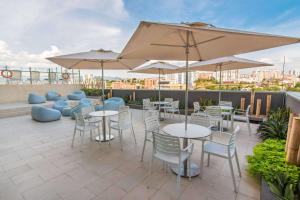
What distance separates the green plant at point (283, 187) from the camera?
5.05 ft

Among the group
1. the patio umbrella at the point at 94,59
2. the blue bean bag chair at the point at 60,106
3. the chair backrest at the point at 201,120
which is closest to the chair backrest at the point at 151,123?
the chair backrest at the point at 201,120

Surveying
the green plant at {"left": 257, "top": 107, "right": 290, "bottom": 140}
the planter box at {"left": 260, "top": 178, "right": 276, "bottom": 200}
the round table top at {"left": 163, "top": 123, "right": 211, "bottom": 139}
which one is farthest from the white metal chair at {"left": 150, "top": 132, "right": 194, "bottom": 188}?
the green plant at {"left": 257, "top": 107, "right": 290, "bottom": 140}

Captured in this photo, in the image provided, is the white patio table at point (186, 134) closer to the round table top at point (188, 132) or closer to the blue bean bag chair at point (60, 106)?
the round table top at point (188, 132)

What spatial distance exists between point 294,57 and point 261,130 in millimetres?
5550

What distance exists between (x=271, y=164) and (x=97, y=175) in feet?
8.88

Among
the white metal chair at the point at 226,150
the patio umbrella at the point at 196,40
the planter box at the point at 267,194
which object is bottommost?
the planter box at the point at 267,194

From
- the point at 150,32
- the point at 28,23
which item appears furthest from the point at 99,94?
the point at 150,32

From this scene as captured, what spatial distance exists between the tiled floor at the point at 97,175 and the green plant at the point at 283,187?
0.43 m

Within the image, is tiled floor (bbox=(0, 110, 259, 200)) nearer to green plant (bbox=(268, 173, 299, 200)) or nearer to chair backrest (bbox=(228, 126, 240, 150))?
green plant (bbox=(268, 173, 299, 200))

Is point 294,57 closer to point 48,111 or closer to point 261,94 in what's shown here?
point 261,94

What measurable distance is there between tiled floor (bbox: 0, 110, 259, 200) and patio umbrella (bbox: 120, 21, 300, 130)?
1188mm

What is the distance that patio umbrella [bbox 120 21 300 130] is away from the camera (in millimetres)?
1638

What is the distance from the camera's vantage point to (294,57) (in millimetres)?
7164

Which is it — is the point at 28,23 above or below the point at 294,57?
above
